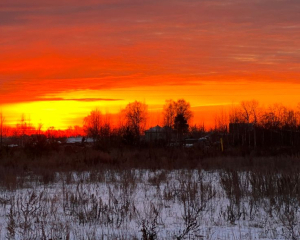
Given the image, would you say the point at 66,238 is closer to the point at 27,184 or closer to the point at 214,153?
the point at 27,184

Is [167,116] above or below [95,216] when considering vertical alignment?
above

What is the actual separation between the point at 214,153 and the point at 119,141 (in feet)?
43.2

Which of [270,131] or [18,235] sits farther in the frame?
[270,131]

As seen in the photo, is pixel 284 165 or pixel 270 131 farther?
pixel 270 131

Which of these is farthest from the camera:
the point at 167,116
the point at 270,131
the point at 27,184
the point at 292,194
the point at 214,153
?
the point at 167,116

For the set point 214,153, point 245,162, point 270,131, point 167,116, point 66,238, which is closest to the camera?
point 66,238

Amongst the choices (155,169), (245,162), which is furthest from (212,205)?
(245,162)

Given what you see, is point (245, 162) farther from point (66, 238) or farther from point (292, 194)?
point (66, 238)

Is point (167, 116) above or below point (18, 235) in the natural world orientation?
above

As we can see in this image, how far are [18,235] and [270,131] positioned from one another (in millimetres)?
32643

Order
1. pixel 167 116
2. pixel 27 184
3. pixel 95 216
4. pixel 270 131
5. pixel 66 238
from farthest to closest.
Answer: pixel 167 116 → pixel 270 131 → pixel 27 184 → pixel 95 216 → pixel 66 238

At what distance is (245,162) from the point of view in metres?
19.6

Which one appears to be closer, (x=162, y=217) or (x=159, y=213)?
(x=162, y=217)

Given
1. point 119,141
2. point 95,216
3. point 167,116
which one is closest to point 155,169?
point 95,216
